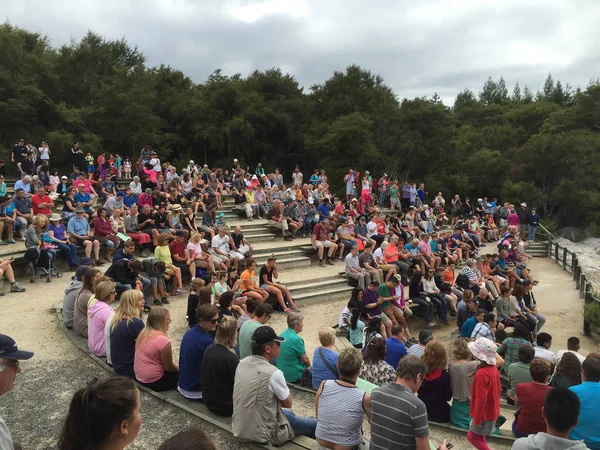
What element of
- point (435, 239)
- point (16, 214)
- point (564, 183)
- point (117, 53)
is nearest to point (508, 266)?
point (435, 239)

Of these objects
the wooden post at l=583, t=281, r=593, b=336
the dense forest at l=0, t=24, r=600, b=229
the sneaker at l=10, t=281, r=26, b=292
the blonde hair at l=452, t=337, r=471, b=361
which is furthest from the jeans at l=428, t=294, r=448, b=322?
the dense forest at l=0, t=24, r=600, b=229

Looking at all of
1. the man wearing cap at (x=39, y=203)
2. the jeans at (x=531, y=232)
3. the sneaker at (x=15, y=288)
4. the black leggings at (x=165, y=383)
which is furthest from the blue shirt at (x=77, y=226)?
the jeans at (x=531, y=232)

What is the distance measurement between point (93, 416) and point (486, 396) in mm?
3565

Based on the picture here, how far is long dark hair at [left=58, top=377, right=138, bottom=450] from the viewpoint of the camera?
6.75 feet

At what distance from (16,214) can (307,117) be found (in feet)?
72.0

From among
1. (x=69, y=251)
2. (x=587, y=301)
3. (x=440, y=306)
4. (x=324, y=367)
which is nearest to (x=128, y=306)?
(x=324, y=367)

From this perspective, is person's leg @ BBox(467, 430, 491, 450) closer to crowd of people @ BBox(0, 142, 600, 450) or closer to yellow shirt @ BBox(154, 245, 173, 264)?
crowd of people @ BBox(0, 142, 600, 450)

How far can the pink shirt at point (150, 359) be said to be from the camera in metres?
5.03

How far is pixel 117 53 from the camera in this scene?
98.5 ft

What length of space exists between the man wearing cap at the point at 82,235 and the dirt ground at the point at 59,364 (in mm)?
855

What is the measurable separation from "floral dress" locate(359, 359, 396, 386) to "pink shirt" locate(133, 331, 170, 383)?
2.27 meters

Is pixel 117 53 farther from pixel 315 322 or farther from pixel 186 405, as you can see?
pixel 186 405

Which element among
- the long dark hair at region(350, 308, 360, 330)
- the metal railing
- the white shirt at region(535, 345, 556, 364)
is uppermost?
the white shirt at region(535, 345, 556, 364)

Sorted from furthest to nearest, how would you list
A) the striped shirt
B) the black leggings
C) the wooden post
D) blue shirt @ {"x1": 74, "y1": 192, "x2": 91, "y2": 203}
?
blue shirt @ {"x1": 74, "y1": 192, "x2": 91, "y2": 203}, the wooden post, the black leggings, the striped shirt
